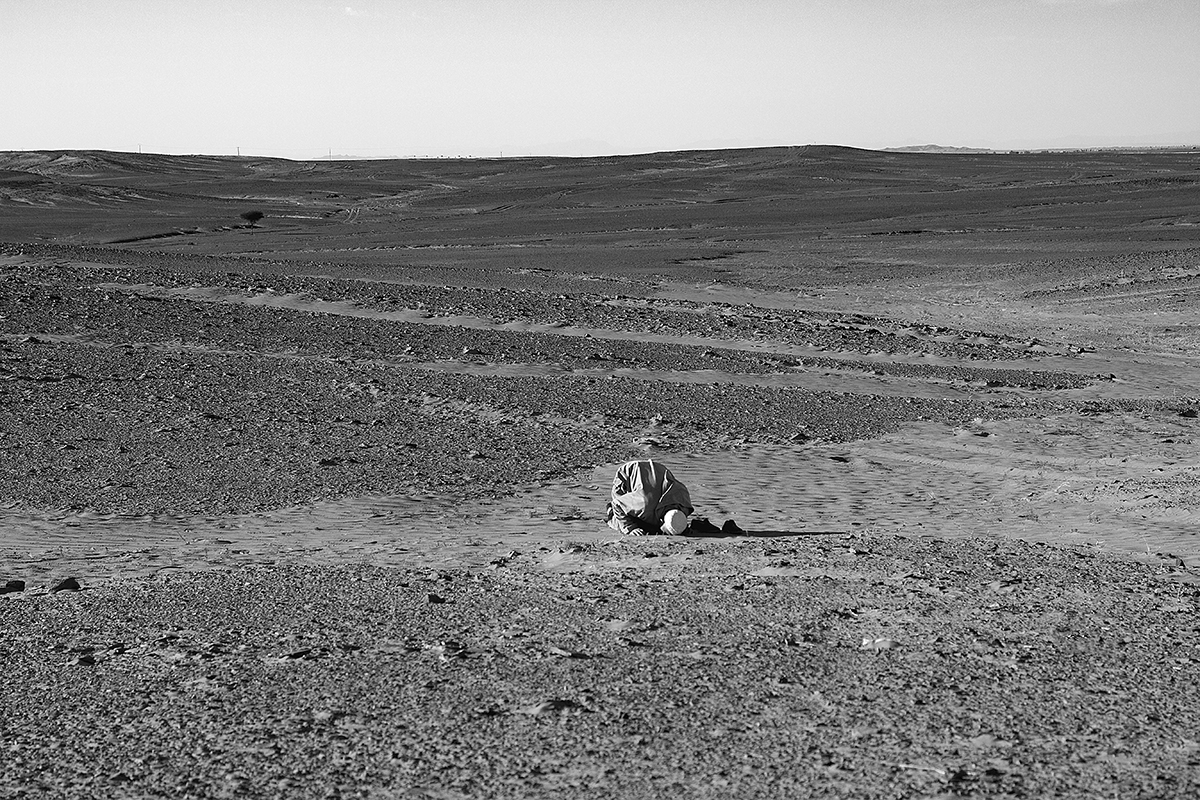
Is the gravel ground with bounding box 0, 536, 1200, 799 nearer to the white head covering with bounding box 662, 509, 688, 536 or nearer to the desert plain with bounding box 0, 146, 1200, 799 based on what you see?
the desert plain with bounding box 0, 146, 1200, 799

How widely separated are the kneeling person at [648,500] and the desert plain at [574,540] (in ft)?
1.06

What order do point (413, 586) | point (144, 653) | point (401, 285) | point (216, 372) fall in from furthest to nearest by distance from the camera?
point (401, 285)
point (216, 372)
point (413, 586)
point (144, 653)

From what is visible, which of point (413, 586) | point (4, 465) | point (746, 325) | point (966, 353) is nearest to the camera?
point (413, 586)

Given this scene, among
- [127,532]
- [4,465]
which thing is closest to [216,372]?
[4,465]

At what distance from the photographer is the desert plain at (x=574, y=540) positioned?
4.95m

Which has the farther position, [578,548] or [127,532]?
[127,532]

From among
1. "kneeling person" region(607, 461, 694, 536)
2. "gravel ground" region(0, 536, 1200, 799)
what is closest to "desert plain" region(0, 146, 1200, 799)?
"gravel ground" region(0, 536, 1200, 799)

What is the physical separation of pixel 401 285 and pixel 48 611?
1701cm

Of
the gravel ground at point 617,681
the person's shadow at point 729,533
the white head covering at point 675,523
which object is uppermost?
the gravel ground at point 617,681

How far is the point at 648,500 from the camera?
8875 millimetres

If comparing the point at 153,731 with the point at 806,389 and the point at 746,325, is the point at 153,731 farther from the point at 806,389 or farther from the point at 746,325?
the point at 746,325

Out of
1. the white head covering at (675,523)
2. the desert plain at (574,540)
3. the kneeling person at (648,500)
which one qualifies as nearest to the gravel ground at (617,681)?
the desert plain at (574,540)

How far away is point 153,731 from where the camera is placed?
5.16 m

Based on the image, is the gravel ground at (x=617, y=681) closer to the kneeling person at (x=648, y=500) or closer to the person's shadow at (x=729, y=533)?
the person's shadow at (x=729, y=533)
